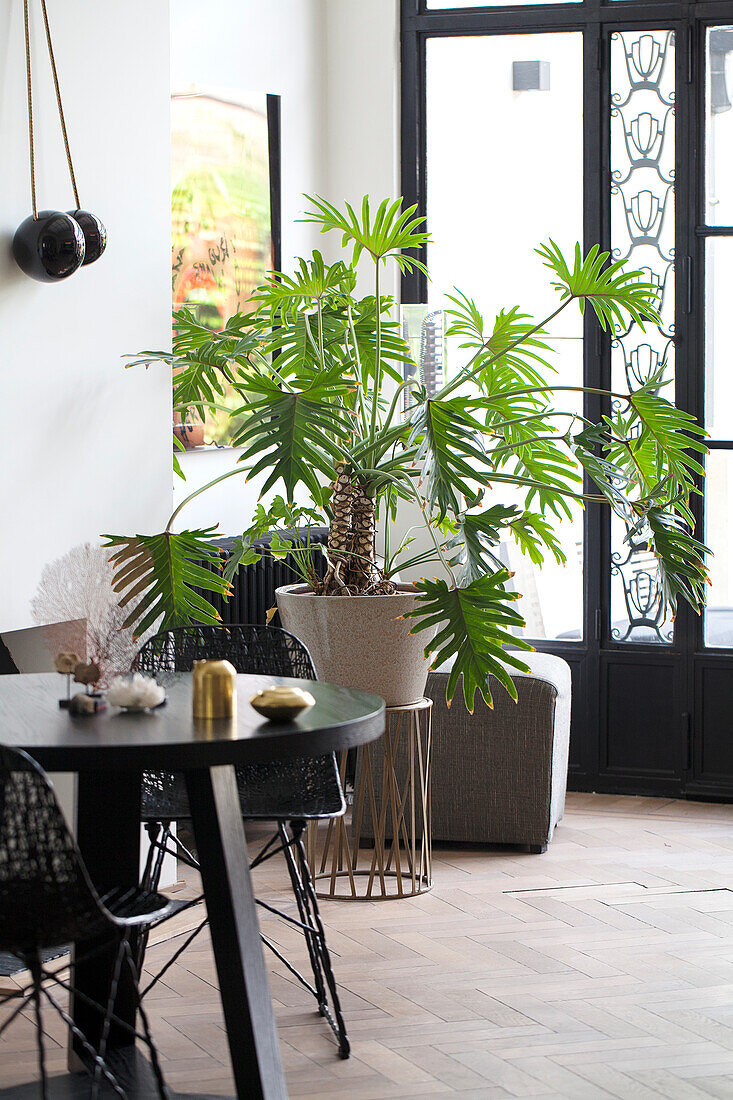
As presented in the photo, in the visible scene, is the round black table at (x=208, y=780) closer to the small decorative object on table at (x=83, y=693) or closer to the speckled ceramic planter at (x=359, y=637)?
the small decorative object on table at (x=83, y=693)

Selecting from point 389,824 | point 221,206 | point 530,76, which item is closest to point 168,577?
point 389,824

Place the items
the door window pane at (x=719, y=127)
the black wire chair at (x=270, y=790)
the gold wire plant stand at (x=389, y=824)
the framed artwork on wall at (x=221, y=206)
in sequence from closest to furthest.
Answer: the black wire chair at (x=270, y=790), the gold wire plant stand at (x=389, y=824), the framed artwork on wall at (x=221, y=206), the door window pane at (x=719, y=127)

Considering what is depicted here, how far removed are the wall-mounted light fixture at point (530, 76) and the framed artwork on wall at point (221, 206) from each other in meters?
1.00

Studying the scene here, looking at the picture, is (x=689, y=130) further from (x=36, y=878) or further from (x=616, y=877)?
(x=36, y=878)

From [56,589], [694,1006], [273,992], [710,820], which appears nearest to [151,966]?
[273,992]

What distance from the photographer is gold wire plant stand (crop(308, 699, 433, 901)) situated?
4.13 m

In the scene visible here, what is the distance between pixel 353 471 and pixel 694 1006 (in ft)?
5.56

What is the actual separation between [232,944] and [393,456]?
1.89m

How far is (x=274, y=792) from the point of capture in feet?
10.5

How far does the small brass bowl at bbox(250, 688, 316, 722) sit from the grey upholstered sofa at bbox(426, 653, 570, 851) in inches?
80.5

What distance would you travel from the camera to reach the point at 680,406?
17.6 ft

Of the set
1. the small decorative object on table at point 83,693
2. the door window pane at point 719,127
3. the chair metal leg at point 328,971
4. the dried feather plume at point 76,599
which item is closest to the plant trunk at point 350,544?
the dried feather plume at point 76,599

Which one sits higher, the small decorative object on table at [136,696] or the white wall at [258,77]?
the white wall at [258,77]

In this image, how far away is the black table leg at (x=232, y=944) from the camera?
8.03ft
